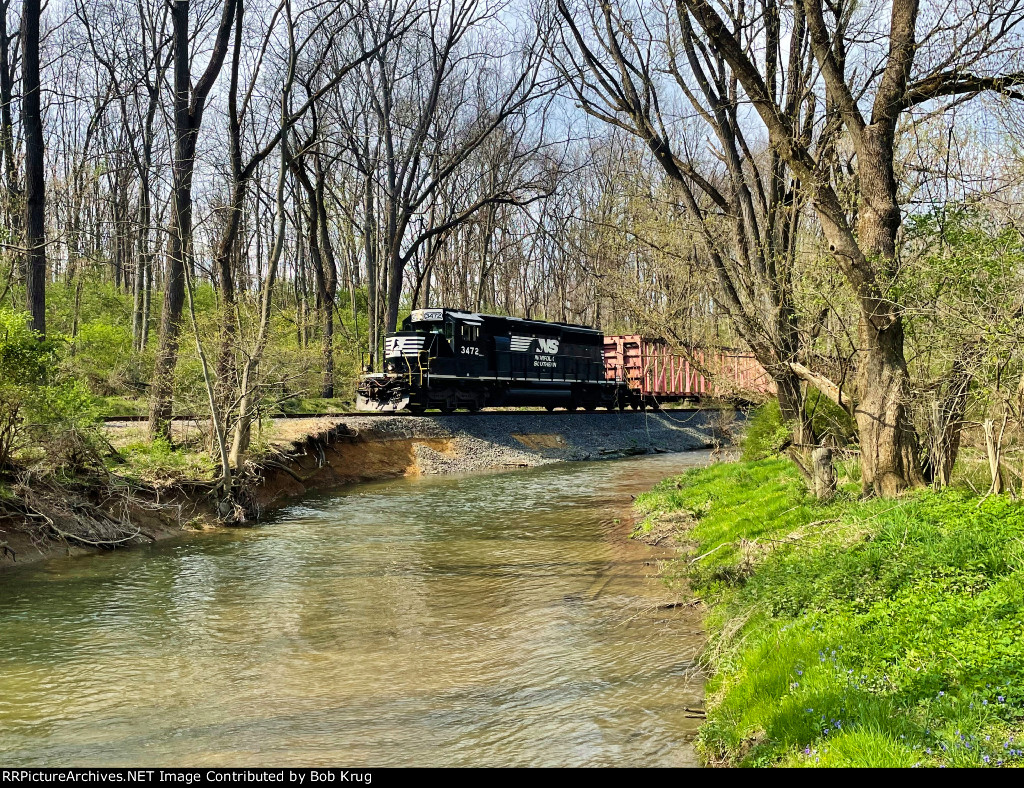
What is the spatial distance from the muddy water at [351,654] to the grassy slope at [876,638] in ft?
1.98

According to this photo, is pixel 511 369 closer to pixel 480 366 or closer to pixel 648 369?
pixel 480 366

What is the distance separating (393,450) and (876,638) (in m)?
19.2

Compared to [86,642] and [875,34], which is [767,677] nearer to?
[86,642]

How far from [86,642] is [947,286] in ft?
30.7

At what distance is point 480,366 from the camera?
27203mm

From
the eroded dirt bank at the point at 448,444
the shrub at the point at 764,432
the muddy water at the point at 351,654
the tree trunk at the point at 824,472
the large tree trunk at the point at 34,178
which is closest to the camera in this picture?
the muddy water at the point at 351,654

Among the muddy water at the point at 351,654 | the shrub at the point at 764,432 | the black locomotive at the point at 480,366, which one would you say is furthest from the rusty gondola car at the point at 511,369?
the muddy water at the point at 351,654

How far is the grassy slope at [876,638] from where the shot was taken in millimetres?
3943

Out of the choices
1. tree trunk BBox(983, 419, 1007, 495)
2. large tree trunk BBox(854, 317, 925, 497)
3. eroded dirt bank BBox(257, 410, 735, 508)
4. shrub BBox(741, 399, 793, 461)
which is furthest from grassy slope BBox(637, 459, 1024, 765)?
eroded dirt bank BBox(257, 410, 735, 508)

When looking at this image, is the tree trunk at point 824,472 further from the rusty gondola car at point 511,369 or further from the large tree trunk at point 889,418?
the rusty gondola car at point 511,369

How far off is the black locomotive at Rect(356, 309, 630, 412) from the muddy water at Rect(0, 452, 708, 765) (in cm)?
1231
